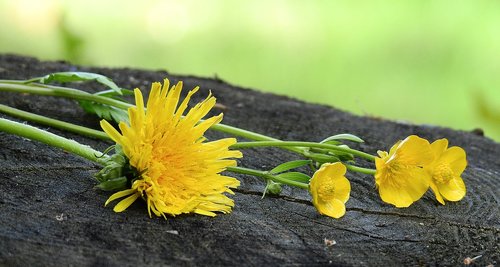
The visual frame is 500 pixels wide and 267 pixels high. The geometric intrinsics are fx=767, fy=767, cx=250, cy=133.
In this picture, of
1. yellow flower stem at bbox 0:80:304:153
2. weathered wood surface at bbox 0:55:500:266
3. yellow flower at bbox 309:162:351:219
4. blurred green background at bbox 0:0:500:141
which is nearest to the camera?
weathered wood surface at bbox 0:55:500:266

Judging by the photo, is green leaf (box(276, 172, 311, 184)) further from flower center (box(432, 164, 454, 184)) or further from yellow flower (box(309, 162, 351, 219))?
flower center (box(432, 164, 454, 184))

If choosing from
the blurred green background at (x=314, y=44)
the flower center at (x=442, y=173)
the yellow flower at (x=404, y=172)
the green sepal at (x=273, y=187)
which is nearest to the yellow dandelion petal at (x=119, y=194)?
the green sepal at (x=273, y=187)

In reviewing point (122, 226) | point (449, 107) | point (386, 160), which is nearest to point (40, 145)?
point (122, 226)

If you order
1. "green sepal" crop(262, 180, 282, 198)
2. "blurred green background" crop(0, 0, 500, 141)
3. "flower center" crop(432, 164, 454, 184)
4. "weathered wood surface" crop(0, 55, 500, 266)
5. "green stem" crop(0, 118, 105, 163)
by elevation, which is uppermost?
"flower center" crop(432, 164, 454, 184)

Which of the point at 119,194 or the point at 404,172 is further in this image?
the point at 404,172

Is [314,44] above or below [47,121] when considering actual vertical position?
below

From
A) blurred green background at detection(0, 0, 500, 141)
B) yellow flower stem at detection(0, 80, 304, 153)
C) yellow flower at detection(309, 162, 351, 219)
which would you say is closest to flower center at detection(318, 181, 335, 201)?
yellow flower at detection(309, 162, 351, 219)

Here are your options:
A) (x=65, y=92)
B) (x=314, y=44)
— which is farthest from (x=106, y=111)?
(x=314, y=44)

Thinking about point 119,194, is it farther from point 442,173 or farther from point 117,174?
point 442,173
